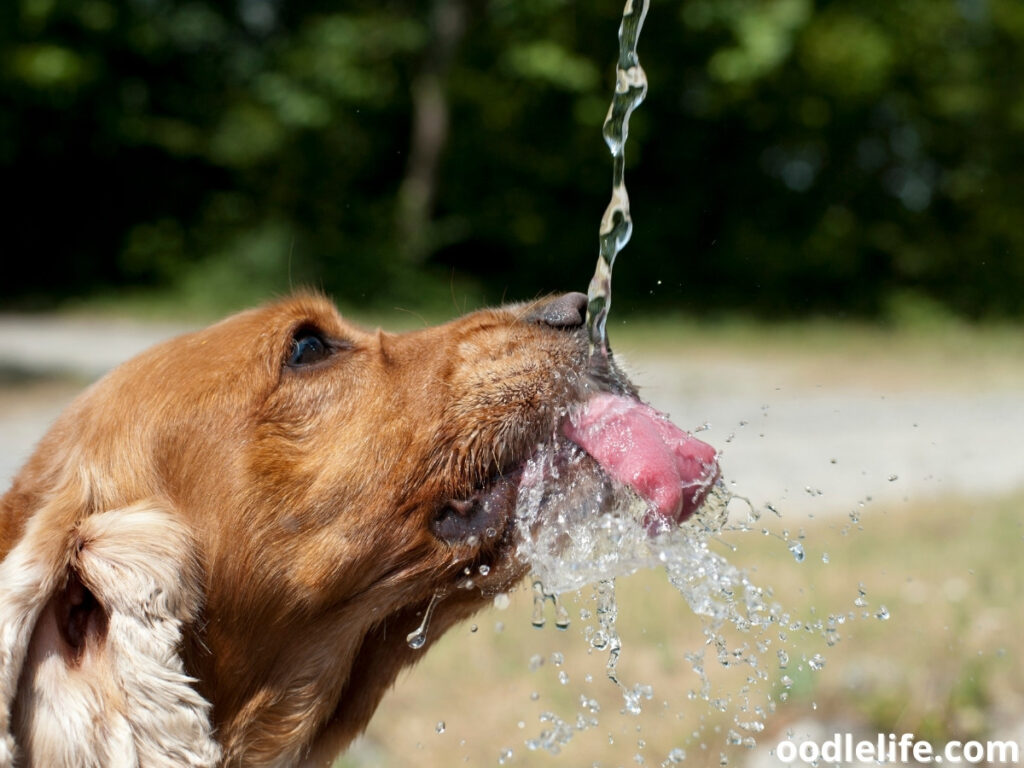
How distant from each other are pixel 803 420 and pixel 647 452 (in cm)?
853

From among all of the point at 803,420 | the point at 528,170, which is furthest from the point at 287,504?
the point at 528,170

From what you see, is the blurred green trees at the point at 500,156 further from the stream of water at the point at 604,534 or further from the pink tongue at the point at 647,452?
the pink tongue at the point at 647,452

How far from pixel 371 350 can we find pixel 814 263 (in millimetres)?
19850

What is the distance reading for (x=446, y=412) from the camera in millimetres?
3074

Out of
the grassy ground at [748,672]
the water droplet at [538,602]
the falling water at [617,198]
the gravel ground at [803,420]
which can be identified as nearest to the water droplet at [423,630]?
the water droplet at [538,602]

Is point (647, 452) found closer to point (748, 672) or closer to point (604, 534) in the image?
point (604, 534)

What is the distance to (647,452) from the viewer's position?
2.98 meters

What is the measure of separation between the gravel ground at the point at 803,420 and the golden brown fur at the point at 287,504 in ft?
8.92

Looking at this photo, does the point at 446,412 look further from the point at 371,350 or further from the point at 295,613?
the point at 295,613

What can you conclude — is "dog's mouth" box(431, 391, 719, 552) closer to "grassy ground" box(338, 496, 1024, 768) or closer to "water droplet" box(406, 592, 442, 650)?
"water droplet" box(406, 592, 442, 650)

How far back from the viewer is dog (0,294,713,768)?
9.18ft

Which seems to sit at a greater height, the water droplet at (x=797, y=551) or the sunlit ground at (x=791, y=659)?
the water droplet at (x=797, y=551)

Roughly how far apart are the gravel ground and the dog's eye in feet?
9.20

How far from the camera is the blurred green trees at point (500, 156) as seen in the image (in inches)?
820
